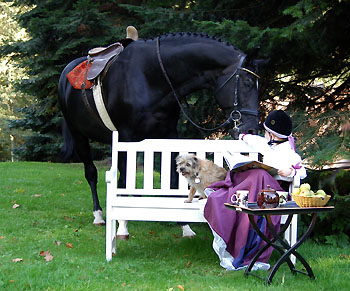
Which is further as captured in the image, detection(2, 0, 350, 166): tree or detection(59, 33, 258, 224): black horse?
detection(2, 0, 350, 166): tree

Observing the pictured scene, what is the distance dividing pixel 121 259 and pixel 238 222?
129 centimetres

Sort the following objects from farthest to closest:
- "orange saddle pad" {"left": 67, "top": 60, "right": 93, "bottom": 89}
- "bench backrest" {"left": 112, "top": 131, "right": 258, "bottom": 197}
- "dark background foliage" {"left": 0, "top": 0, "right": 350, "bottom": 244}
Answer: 1. "orange saddle pad" {"left": 67, "top": 60, "right": 93, "bottom": 89}
2. "dark background foliage" {"left": 0, "top": 0, "right": 350, "bottom": 244}
3. "bench backrest" {"left": 112, "top": 131, "right": 258, "bottom": 197}

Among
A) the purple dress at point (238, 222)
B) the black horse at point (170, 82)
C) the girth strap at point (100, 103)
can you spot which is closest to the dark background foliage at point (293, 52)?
the black horse at point (170, 82)

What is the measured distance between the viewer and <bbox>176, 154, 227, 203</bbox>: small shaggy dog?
4.62m

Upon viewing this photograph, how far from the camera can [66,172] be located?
13883 mm

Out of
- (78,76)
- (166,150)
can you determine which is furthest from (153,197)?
(78,76)

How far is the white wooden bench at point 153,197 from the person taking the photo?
445 cm

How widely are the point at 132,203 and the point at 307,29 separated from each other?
3.23 meters

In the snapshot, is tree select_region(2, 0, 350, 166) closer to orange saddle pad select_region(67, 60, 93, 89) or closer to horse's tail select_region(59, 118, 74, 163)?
orange saddle pad select_region(67, 60, 93, 89)

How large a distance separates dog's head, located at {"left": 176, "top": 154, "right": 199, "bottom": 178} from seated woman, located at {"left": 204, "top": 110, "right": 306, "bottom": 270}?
1.38 ft

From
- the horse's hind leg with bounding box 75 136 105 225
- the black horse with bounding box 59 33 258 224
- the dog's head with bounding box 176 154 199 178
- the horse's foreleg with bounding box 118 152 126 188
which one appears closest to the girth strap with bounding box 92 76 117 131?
the black horse with bounding box 59 33 258 224

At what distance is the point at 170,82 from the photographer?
5.45 m

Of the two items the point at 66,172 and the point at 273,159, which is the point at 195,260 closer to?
the point at 273,159

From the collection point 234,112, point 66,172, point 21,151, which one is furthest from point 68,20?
point 234,112
